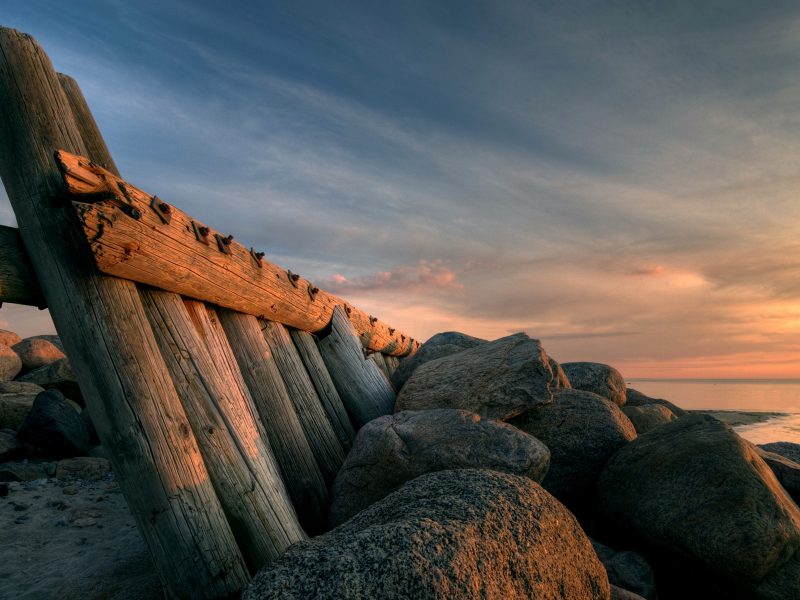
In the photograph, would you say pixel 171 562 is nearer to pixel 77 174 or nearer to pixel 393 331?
pixel 77 174

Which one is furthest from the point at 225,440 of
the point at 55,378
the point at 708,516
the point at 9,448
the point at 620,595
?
the point at 55,378

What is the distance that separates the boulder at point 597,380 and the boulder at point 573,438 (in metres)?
2.17

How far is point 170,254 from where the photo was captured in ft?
11.1

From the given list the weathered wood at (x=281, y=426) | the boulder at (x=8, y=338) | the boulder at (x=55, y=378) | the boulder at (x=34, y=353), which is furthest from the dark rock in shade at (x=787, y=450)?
the boulder at (x=8, y=338)

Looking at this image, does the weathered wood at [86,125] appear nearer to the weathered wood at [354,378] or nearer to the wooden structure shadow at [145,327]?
the wooden structure shadow at [145,327]

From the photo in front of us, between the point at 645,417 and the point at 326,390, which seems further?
the point at 645,417

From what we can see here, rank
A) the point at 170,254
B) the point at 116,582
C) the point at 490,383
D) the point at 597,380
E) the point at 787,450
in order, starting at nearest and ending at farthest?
1. the point at 170,254
2. the point at 116,582
3. the point at 490,383
4. the point at 597,380
5. the point at 787,450

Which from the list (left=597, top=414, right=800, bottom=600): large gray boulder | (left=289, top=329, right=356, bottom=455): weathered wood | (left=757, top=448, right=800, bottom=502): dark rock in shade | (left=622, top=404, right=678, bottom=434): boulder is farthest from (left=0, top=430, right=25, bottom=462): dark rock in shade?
(left=757, top=448, right=800, bottom=502): dark rock in shade

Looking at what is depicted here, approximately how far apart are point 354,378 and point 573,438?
2.57 metres

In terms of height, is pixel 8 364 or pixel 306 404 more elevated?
pixel 8 364

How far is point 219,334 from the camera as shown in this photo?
13.1ft

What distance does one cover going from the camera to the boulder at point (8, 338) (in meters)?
13.9

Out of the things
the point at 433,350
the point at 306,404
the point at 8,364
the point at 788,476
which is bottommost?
the point at 788,476

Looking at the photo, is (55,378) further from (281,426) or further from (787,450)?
(787,450)
